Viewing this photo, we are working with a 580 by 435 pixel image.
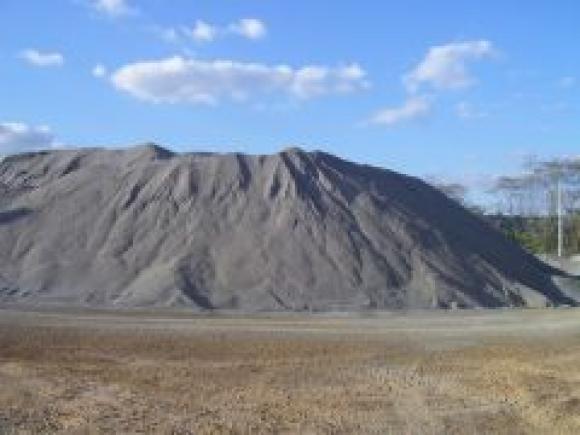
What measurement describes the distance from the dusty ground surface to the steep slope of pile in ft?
26.4

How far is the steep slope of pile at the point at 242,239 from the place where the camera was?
50.1 m

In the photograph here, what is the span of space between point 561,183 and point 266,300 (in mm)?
72176

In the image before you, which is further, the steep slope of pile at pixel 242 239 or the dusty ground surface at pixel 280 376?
the steep slope of pile at pixel 242 239

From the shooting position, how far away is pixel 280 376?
2547cm

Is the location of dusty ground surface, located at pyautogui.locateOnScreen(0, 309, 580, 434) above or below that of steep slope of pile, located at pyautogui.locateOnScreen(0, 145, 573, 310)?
below

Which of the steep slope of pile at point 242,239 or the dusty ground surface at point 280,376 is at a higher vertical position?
the steep slope of pile at point 242,239

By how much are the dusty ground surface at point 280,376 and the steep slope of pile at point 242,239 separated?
8034 millimetres

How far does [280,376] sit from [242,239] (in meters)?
28.9

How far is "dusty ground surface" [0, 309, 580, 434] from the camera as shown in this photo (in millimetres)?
19188

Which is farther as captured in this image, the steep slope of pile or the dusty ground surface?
the steep slope of pile

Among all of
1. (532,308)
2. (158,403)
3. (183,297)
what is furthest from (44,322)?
(532,308)

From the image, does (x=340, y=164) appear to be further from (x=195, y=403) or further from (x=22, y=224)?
(x=195, y=403)

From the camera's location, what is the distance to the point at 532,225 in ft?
374

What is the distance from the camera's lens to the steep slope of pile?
50.1 m
